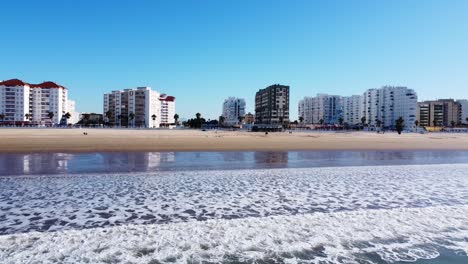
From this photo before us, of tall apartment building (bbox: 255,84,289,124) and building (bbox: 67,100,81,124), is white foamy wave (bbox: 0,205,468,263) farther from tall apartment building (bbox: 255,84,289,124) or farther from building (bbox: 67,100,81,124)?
building (bbox: 67,100,81,124)

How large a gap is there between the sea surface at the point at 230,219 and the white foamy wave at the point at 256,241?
0.02 m

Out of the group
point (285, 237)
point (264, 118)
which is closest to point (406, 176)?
point (285, 237)

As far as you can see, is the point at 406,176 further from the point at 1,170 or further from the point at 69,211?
the point at 1,170

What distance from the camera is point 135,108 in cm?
15650

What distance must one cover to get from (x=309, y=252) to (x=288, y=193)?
4.53 meters

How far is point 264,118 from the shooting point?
185875 mm

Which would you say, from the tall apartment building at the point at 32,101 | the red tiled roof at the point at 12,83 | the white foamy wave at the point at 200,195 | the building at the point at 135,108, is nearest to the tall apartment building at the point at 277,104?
the building at the point at 135,108

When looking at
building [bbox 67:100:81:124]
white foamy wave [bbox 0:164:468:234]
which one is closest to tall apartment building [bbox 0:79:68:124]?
building [bbox 67:100:81:124]

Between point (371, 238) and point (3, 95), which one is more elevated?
point (3, 95)

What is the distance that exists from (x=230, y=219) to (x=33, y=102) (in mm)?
158852

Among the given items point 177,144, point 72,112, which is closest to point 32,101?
point 72,112

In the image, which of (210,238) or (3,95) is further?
(3,95)

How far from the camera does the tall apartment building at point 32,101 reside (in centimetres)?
13150

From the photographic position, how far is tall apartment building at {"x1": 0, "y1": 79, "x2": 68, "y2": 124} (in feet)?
431
